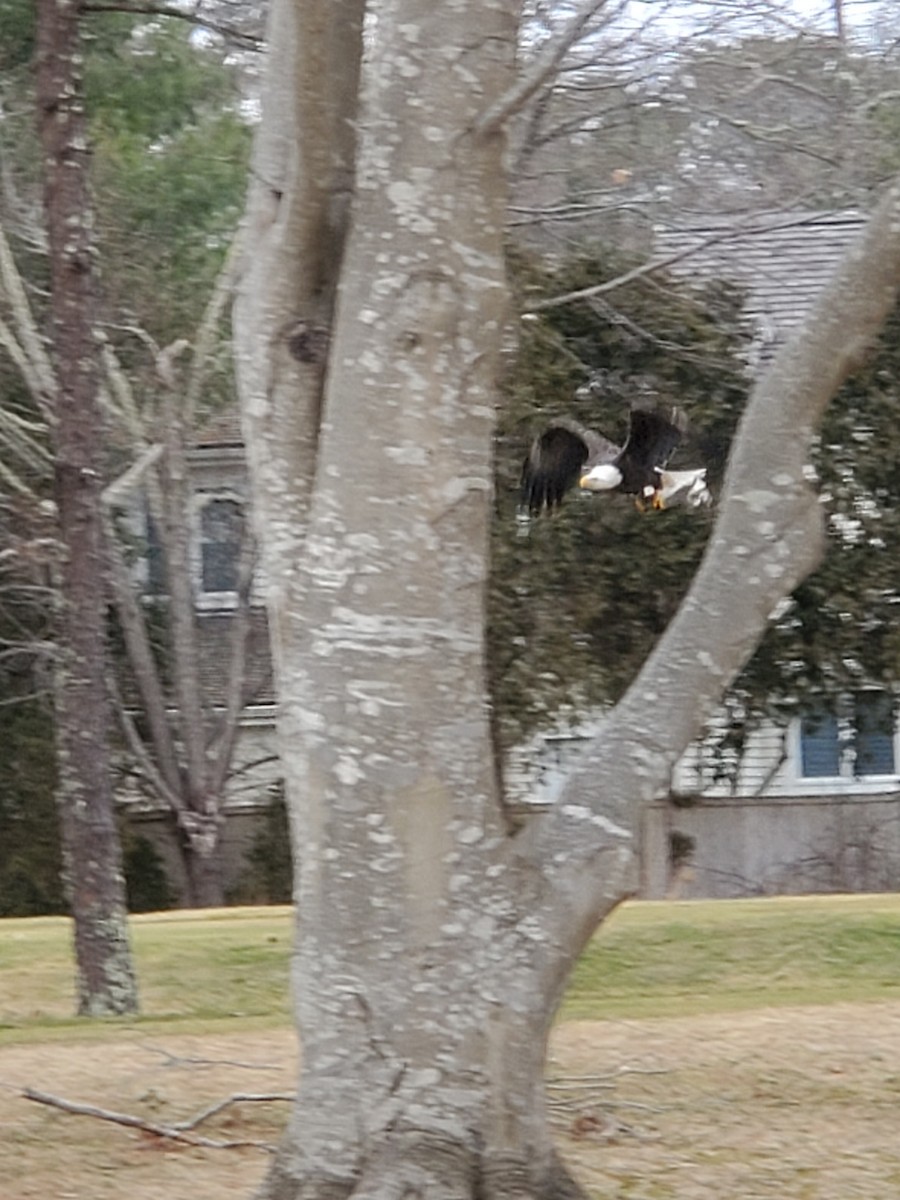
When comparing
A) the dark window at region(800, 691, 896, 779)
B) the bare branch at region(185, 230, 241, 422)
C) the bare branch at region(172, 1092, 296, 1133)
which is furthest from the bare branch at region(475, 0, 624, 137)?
the bare branch at region(185, 230, 241, 422)

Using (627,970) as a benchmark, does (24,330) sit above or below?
above

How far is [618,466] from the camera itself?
28.8 ft

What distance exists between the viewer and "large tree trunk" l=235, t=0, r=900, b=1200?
5891mm

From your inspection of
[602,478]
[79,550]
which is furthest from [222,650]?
[602,478]

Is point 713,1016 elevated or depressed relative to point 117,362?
depressed

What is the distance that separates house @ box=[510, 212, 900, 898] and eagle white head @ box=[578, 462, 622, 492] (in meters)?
10.1

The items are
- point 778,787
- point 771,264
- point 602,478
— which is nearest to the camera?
point 602,478

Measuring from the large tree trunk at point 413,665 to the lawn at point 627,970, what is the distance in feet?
15.4

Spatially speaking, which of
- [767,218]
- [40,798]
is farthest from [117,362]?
[767,218]

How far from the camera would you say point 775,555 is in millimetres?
6297

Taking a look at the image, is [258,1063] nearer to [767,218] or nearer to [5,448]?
[767,218]

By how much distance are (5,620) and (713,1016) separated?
15.4 m

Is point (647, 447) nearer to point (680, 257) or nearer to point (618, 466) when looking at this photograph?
point (618, 466)

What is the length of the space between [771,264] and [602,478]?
11.7 meters
